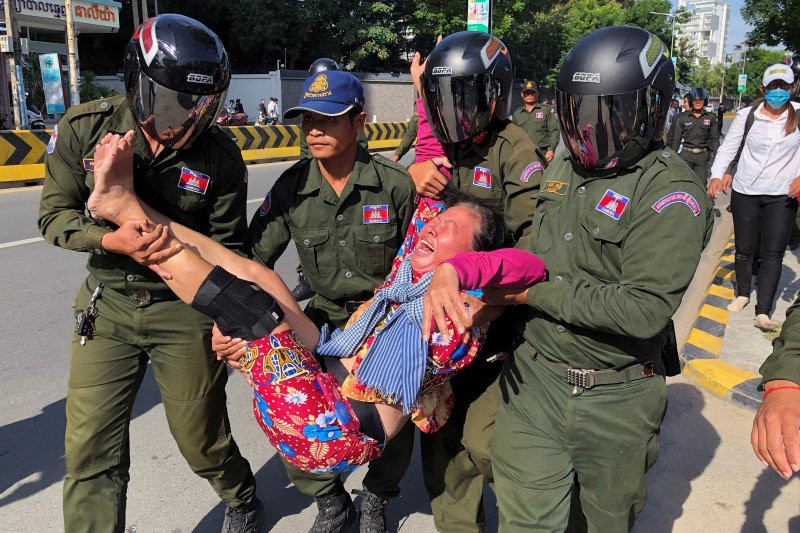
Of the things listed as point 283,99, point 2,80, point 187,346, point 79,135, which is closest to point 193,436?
point 187,346

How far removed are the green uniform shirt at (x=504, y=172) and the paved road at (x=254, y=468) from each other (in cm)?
141

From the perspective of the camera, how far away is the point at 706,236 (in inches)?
79.5

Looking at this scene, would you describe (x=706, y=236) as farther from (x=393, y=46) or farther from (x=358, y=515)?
(x=393, y=46)

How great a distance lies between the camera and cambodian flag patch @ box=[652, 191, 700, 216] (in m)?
1.93

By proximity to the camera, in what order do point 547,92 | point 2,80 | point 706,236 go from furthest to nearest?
1. point 547,92
2. point 2,80
3. point 706,236

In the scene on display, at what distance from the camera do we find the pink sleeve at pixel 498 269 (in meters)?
1.83

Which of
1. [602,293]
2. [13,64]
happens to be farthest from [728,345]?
[13,64]

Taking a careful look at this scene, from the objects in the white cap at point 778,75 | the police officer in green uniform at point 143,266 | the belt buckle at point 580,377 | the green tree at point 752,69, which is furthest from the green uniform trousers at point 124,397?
the green tree at point 752,69

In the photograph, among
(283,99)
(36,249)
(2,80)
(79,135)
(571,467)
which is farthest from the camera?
(283,99)

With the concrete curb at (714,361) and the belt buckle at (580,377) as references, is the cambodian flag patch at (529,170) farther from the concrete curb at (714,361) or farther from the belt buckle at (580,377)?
the concrete curb at (714,361)

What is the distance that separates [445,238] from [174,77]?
3.52 ft

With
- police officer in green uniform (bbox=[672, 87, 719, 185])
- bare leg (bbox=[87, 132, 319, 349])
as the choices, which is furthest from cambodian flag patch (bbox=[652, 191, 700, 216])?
police officer in green uniform (bbox=[672, 87, 719, 185])

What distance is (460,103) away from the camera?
8.82 ft

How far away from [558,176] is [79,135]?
1.70 metres
